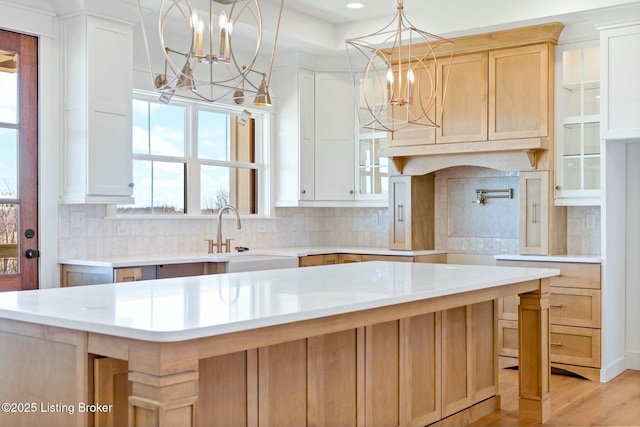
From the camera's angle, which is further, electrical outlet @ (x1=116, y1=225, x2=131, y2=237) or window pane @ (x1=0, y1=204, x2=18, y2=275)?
electrical outlet @ (x1=116, y1=225, x2=131, y2=237)

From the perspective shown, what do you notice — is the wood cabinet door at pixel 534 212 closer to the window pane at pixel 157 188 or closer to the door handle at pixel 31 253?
the window pane at pixel 157 188

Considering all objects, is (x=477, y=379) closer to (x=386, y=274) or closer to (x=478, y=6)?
(x=386, y=274)

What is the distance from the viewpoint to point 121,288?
10.0 ft

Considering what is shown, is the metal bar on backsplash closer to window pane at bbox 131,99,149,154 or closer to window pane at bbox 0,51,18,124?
window pane at bbox 131,99,149,154

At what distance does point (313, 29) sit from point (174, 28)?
124 centimetres

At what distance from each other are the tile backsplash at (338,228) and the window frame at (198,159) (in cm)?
8

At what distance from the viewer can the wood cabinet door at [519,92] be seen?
5648 millimetres

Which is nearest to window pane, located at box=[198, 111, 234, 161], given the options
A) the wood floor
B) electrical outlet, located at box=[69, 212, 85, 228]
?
electrical outlet, located at box=[69, 212, 85, 228]

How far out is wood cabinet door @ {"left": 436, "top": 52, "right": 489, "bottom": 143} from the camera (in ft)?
19.5

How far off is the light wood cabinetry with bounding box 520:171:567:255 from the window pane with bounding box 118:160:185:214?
287cm

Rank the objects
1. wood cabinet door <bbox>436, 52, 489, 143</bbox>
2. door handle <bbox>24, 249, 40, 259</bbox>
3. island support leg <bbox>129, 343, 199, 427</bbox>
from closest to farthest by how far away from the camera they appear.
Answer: island support leg <bbox>129, 343, 199, 427</bbox>, door handle <bbox>24, 249, 40, 259</bbox>, wood cabinet door <bbox>436, 52, 489, 143</bbox>

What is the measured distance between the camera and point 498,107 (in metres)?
5.87

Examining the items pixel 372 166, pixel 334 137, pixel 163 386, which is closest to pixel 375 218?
pixel 372 166

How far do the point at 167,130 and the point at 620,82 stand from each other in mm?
3571
